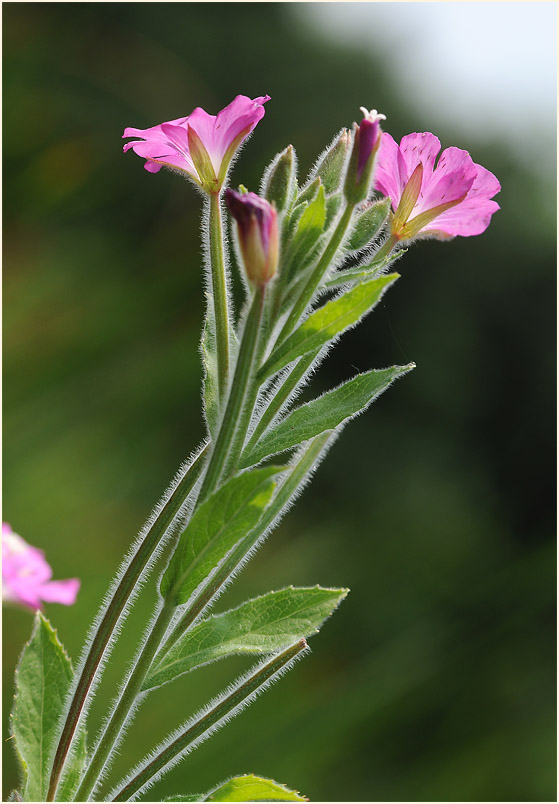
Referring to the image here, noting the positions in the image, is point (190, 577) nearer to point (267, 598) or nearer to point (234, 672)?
point (267, 598)

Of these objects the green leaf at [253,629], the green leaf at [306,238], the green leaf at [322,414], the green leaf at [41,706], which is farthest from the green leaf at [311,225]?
the green leaf at [41,706]

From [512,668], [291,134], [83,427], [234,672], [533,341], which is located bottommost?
[234,672]

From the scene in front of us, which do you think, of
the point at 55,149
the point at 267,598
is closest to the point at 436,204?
the point at 267,598

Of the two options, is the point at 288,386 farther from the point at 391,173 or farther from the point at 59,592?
the point at 59,592

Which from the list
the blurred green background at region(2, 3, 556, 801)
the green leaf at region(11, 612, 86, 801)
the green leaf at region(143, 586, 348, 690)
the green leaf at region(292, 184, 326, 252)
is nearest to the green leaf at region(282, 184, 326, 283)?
the green leaf at region(292, 184, 326, 252)

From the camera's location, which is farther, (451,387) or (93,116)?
(451,387)

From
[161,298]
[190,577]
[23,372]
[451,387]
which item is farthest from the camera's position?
[451,387]

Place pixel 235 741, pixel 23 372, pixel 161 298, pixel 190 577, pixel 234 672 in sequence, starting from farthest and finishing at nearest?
pixel 161 298, pixel 23 372, pixel 234 672, pixel 235 741, pixel 190 577

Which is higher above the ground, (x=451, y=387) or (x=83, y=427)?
(x=451, y=387)

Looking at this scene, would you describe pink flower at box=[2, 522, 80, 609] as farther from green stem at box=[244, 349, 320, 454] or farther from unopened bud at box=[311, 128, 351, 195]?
unopened bud at box=[311, 128, 351, 195]
